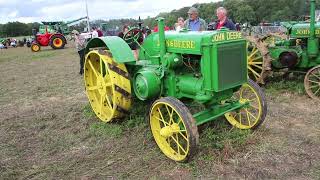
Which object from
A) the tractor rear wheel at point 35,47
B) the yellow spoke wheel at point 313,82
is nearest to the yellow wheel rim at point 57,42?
the tractor rear wheel at point 35,47

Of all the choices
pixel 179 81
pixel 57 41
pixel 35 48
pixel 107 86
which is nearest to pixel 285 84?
pixel 179 81

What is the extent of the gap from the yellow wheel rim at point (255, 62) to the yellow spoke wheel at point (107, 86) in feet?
9.64

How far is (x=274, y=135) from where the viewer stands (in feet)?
14.5

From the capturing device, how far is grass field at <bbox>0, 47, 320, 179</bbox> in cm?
363

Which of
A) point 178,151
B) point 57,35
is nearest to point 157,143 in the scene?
point 178,151

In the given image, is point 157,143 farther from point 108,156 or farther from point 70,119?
point 70,119

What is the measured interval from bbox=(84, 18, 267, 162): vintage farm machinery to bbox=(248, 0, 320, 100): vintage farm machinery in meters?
1.49

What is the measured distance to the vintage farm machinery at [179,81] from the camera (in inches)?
147

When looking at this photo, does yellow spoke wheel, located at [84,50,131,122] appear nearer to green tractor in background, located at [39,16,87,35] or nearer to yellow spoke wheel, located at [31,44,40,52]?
yellow spoke wheel, located at [31,44,40,52]

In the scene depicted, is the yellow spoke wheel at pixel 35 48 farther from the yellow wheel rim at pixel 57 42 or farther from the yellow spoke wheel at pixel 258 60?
the yellow spoke wheel at pixel 258 60

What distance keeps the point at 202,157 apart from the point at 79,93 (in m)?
4.39

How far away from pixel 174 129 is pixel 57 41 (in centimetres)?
1912

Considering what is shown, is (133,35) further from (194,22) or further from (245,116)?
(245,116)

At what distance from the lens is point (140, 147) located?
427 cm
